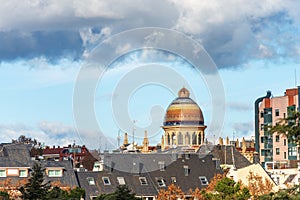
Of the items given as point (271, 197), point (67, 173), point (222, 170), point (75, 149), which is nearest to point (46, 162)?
point (67, 173)

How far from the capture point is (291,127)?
3875cm

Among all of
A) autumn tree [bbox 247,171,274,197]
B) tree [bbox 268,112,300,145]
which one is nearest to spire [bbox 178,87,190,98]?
autumn tree [bbox 247,171,274,197]

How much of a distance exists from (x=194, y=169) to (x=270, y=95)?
38.2 metres

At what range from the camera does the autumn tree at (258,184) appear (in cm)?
8726

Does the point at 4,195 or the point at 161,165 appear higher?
the point at 161,165

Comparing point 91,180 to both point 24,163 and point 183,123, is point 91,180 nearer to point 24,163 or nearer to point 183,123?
point 24,163

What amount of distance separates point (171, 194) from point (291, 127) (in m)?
52.5

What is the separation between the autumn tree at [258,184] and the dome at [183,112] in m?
69.3

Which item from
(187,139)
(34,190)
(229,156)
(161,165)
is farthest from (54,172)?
(187,139)

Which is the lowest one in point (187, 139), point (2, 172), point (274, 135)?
point (2, 172)

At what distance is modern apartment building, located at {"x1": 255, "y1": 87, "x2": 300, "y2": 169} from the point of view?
411ft

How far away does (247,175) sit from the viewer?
3720 inches

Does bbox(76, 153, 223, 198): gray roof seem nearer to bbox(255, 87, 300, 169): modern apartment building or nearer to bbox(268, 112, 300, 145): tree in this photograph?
bbox(255, 87, 300, 169): modern apartment building

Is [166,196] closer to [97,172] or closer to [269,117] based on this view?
[97,172]
